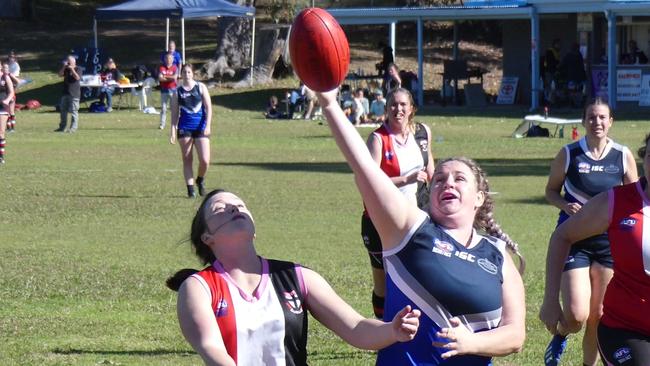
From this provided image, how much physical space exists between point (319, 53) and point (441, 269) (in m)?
0.92

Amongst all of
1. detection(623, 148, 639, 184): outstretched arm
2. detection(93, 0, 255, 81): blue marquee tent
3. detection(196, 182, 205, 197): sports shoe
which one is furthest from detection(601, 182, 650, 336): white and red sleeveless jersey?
detection(93, 0, 255, 81): blue marquee tent

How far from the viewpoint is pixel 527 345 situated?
959 centimetres

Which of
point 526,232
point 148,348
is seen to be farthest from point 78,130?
point 148,348

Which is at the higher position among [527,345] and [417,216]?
[417,216]

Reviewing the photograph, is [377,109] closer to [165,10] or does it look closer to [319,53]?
[165,10]

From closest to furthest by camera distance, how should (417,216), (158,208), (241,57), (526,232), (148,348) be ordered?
1. (417,216)
2. (148,348)
3. (526,232)
4. (158,208)
5. (241,57)

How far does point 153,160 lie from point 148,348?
16883 mm

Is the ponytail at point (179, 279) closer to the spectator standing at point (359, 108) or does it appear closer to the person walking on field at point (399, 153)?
the person walking on field at point (399, 153)

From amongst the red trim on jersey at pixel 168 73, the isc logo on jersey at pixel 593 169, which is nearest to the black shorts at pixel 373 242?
the isc logo on jersey at pixel 593 169

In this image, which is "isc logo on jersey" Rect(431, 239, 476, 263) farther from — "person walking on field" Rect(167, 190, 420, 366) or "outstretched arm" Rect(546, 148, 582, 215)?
"outstretched arm" Rect(546, 148, 582, 215)

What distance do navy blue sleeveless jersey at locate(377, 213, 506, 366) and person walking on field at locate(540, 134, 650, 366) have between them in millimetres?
1212

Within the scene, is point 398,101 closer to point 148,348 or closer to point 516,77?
point 148,348

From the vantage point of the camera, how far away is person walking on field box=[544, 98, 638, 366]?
27.3 ft

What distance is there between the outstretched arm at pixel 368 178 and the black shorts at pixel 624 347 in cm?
163
